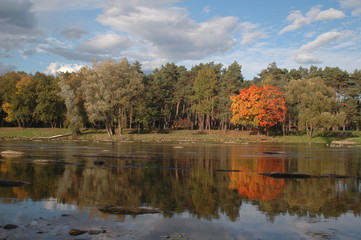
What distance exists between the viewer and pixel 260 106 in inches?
3110

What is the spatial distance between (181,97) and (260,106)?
28565mm

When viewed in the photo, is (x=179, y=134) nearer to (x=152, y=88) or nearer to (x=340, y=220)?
(x=152, y=88)

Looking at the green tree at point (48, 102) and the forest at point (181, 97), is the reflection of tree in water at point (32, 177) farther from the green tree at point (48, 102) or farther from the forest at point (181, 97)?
the green tree at point (48, 102)

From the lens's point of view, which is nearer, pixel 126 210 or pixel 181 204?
pixel 126 210

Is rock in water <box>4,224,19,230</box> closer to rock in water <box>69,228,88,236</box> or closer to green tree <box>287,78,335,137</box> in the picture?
rock in water <box>69,228,88,236</box>

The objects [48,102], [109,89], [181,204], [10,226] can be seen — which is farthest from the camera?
[48,102]

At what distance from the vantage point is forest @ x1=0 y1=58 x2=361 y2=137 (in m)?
75.1

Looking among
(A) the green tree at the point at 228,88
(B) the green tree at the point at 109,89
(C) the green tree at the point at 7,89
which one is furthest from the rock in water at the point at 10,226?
(C) the green tree at the point at 7,89

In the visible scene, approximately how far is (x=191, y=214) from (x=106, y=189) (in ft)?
20.6

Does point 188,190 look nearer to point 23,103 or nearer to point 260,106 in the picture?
point 260,106

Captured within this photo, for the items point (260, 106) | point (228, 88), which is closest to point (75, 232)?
point (260, 106)

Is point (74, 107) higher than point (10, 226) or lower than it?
higher

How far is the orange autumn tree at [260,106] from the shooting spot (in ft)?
260

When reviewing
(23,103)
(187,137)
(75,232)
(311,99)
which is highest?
(311,99)
